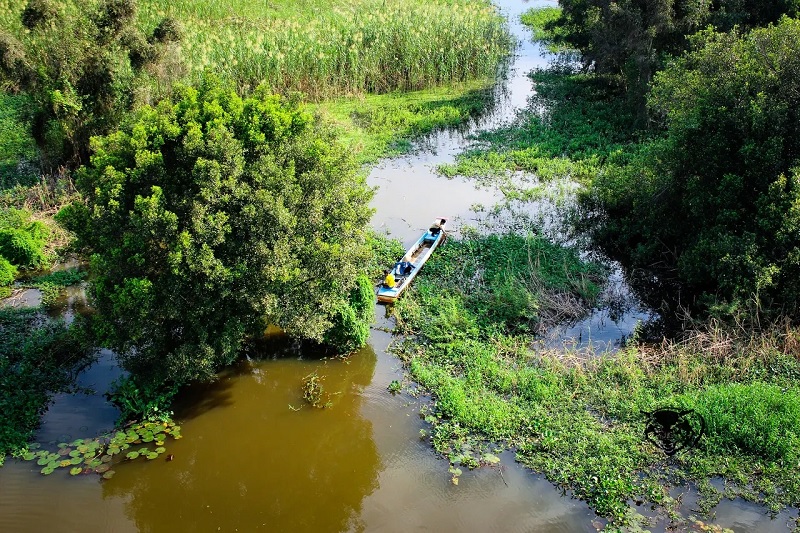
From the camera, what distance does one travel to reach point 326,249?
32.4 feet

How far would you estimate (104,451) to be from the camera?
9.32 meters

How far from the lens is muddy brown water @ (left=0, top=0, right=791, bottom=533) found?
8430 millimetres

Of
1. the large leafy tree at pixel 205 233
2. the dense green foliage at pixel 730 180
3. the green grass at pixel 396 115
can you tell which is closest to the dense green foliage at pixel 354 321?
the large leafy tree at pixel 205 233

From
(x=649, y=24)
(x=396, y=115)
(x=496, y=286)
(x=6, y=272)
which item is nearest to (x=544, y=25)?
(x=649, y=24)

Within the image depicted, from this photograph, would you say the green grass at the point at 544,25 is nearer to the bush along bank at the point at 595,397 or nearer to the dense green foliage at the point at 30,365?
the bush along bank at the point at 595,397

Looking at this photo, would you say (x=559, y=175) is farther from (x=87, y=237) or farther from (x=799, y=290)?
(x=87, y=237)

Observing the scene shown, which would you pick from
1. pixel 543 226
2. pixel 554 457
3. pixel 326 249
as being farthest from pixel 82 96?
pixel 554 457

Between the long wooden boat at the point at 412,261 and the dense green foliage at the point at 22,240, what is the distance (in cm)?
734

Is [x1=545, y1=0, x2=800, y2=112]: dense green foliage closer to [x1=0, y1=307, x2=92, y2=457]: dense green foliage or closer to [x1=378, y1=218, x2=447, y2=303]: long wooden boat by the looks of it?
[x1=378, y1=218, x2=447, y2=303]: long wooden boat

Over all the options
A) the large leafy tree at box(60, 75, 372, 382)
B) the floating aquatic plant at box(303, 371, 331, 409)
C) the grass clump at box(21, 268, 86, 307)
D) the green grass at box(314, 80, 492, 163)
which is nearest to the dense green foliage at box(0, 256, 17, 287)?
the grass clump at box(21, 268, 86, 307)

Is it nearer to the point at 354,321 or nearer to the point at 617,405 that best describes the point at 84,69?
the point at 354,321

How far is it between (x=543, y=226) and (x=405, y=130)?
710 cm

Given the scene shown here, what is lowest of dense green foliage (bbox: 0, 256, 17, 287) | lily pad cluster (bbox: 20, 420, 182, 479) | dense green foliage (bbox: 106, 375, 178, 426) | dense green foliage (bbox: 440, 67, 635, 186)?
lily pad cluster (bbox: 20, 420, 182, 479)

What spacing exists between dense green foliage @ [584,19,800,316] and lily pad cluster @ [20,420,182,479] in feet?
31.8
